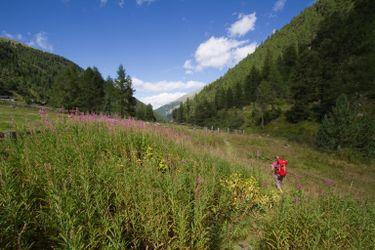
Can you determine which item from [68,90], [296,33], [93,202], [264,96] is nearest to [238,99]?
[264,96]

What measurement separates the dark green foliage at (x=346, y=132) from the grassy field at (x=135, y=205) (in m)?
34.3

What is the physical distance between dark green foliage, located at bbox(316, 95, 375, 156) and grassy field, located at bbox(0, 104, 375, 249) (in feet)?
113

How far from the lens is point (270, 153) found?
2627 centimetres

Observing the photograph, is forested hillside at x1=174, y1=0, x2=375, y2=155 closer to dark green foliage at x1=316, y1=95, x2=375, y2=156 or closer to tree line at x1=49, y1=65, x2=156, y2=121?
Answer: dark green foliage at x1=316, y1=95, x2=375, y2=156

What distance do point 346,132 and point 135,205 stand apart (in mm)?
39639

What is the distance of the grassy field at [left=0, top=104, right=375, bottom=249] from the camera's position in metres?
2.96

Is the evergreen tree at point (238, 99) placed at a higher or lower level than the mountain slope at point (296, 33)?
lower

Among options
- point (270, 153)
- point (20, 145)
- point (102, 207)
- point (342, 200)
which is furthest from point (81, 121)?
point (270, 153)

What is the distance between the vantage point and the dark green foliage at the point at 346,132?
36.5 metres

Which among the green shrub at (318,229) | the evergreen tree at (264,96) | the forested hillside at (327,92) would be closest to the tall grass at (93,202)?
the green shrub at (318,229)

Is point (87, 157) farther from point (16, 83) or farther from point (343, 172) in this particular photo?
point (16, 83)

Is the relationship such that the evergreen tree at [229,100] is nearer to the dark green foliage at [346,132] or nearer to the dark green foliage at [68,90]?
the dark green foliage at [68,90]

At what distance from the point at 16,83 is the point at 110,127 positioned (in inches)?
6876

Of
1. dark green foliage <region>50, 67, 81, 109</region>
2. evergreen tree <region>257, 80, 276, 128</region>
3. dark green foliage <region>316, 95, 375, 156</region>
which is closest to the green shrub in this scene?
dark green foliage <region>316, 95, 375, 156</region>
